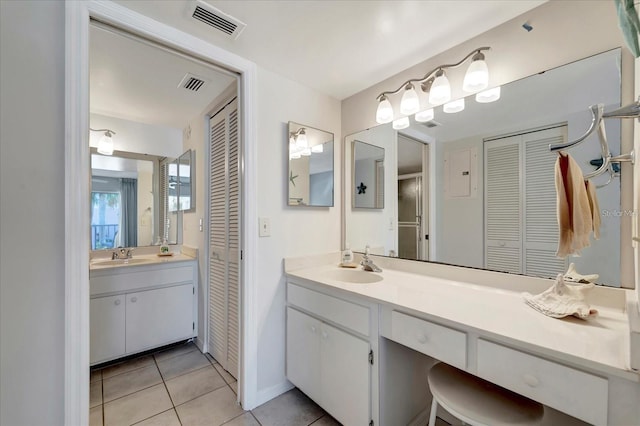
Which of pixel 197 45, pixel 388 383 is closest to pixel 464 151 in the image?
pixel 388 383

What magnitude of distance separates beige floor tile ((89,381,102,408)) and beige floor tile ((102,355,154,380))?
96 millimetres

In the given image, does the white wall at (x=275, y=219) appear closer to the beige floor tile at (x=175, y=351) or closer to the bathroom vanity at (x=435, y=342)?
the bathroom vanity at (x=435, y=342)

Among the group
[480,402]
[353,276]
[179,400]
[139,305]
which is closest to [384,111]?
[353,276]

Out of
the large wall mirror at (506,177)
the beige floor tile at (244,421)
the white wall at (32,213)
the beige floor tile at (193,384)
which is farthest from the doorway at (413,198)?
the white wall at (32,213)

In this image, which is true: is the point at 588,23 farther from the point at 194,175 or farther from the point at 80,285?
the point at 194,175

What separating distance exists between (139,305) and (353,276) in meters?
1.84

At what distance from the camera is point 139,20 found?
49.1 inches

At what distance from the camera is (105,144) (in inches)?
96.9

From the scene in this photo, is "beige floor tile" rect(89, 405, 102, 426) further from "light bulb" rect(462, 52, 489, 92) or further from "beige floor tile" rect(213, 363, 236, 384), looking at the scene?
"light bulb" rect(462, 52, 489, 92)

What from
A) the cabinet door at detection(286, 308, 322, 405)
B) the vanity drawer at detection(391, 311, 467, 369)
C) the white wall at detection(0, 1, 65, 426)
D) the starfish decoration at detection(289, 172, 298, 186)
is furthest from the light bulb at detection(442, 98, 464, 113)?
the white wall at detection(0, 1, 65, 426)

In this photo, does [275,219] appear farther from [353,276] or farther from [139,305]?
[139,305]

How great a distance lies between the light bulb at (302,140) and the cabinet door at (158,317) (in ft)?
5.65

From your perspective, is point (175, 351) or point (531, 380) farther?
point (175, 351)

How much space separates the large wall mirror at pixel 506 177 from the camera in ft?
3.56
